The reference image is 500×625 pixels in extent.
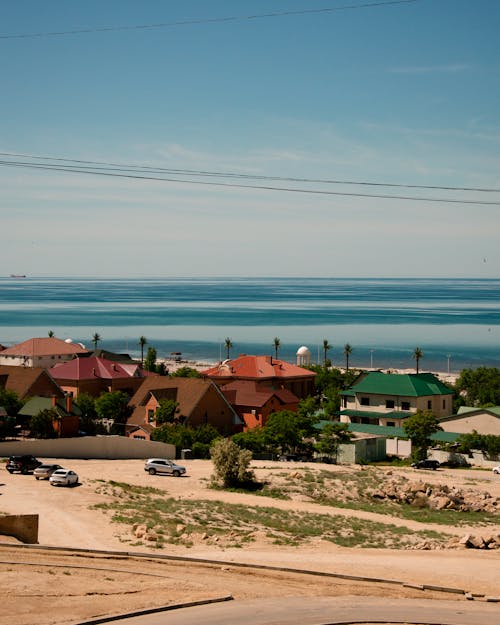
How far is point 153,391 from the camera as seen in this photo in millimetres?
67625

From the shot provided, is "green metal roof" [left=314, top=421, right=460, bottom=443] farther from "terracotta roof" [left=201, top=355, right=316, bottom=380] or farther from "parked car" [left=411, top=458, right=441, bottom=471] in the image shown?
"terracotta roof" [left=201, top=355, right=316, bottom=380]

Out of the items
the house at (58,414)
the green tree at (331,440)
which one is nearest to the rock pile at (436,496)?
the green tree at (331,440)

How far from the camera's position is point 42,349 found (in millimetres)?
104750

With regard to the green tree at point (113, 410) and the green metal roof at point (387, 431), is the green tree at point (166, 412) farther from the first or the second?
the green metal roof at point (387, 431)

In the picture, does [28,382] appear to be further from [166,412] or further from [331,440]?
[331,440]

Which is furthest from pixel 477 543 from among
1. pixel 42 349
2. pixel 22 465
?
pixel 42 349

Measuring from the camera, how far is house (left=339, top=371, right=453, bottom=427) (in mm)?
79812

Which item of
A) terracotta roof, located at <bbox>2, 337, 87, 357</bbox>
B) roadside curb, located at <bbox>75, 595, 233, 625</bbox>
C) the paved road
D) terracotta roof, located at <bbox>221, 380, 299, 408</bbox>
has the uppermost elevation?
terracotta roof, located at <bbox>2, 337, 87, 357</bbox>

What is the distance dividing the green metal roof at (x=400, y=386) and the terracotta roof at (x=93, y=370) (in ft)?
75.3

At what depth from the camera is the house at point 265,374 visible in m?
90.9

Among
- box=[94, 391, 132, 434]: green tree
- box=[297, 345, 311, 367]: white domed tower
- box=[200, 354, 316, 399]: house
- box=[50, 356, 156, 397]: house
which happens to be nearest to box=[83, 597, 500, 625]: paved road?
box=[94, 391, 132, 434]: green tree

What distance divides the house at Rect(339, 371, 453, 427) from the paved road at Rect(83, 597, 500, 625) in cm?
5415

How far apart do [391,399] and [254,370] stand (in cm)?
1765

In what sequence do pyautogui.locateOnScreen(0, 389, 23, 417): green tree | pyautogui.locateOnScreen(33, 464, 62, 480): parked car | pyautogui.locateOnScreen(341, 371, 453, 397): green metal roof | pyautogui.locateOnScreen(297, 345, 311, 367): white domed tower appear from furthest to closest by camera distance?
1. pyautogui.locateOnScreen(297, 345, 311, 367): white domed tower
2. pyautogui.locateOnScreen(341, 371, 453, 397): green metal roof
3. pyautogui.locateOnScreen(0, 389, 23, 417): green tree
4. pyautogui.locateOnScreen(33, 464, 62, 480): parked car
